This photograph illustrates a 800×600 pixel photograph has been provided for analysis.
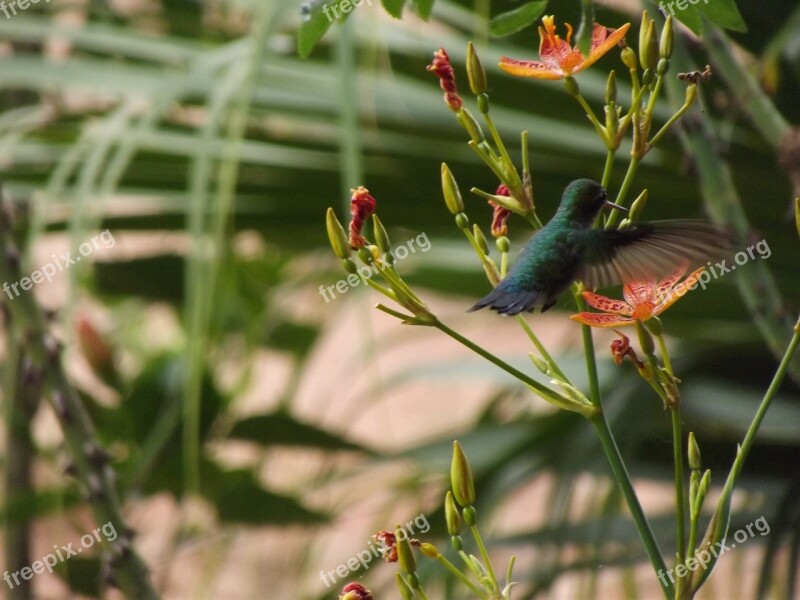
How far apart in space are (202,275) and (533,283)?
0.29 m

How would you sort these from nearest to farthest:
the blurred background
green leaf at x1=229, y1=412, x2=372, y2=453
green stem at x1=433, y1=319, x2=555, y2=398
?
green stem at x1=433, y1=319, x2=555, y2=398 < the blurred background < green leaf at x1=229, y1=412, x2=372, y2=453

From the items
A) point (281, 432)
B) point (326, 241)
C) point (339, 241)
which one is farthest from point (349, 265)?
point (326, 241)

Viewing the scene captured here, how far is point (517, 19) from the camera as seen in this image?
0.98 ft

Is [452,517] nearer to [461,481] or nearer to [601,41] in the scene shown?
[461,481]

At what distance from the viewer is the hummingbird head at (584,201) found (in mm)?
273

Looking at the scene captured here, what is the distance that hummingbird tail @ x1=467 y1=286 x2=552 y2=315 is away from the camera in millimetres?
283

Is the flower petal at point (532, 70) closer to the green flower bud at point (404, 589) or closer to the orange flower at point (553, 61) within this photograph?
the orange flower at point (553, 61)

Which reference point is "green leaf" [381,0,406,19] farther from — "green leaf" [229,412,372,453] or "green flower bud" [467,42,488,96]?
"green leaf" [229,412,372,453]

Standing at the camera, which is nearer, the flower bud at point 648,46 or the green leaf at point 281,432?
the flower bud at point 648,46

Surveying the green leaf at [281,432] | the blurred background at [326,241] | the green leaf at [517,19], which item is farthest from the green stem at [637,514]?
the green leaf at [281,432]

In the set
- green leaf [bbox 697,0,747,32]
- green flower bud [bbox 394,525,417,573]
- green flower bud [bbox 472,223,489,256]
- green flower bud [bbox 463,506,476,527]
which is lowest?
green flower bud [bbox 394,525,417,573]

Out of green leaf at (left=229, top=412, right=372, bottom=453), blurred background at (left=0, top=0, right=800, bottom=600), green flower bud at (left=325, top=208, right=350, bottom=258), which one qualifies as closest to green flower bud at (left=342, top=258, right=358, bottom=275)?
green flower bud at (left=325, top=208, right=350, bottom=258)


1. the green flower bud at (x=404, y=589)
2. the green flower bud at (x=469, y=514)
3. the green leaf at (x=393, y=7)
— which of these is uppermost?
the green leaf at (x=393, y=7)

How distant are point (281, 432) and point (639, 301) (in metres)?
0.61
